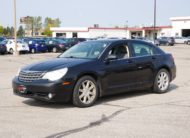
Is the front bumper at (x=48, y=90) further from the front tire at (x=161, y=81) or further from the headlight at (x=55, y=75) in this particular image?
the front tire at (x=161, y=81)

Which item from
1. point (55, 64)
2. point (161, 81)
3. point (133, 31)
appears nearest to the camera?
point (55, 64)

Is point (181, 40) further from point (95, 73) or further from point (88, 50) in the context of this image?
point (95, 73)

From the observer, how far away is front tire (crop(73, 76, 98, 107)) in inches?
314

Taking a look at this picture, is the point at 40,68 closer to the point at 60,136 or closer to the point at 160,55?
the point at 60,136

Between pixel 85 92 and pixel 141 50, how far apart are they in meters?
2.33

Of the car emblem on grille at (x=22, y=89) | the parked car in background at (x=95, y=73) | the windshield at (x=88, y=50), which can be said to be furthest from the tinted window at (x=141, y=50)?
the car emblem on grille at (x=22, y=89)

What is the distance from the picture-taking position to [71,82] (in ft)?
25.8

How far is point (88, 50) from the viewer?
905 cm

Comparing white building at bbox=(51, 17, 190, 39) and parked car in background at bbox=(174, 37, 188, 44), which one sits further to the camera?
white building at bbox=(51, 17, 190, 39)

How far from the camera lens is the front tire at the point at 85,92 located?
Result: 7.98 meters

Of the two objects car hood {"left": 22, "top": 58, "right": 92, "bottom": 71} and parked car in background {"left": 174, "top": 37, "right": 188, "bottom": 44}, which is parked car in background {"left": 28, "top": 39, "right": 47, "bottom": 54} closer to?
car hood {"left": 22, "top": 58, "right": 92, "bottom": 71}

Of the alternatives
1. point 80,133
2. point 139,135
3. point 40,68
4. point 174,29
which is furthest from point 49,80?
point 174,29

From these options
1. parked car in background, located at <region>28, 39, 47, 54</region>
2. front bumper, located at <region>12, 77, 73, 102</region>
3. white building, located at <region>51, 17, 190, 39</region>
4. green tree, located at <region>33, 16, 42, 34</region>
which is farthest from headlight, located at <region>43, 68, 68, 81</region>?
green tree, located at <region>33, 16, 42, 34</region>

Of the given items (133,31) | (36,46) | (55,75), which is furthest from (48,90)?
(133,31)
